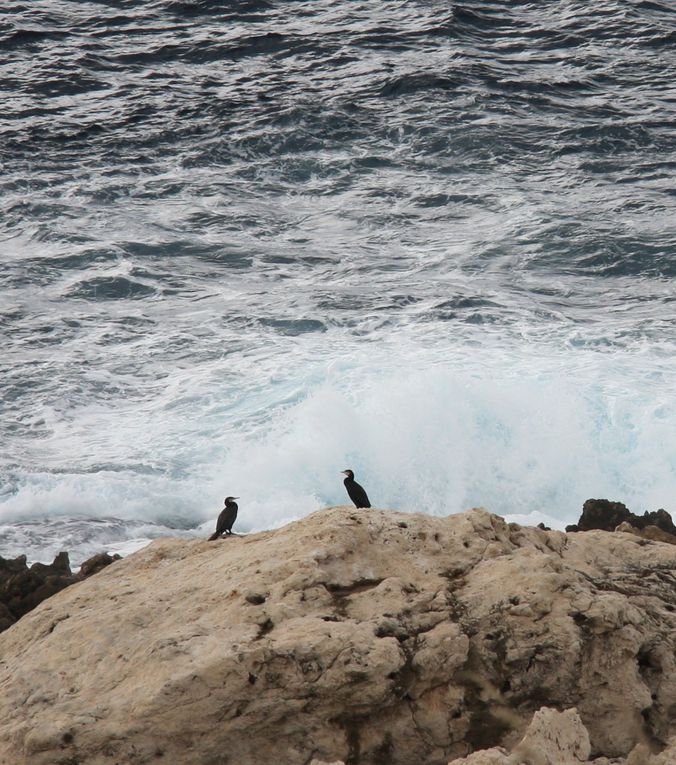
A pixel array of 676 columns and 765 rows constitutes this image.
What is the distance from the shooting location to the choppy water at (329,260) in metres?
12.8

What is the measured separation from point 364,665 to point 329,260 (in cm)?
1473

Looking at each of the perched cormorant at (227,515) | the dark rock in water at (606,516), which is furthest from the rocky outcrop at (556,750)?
the dark rock in water at (606,516)

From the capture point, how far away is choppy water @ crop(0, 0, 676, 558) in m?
12.8

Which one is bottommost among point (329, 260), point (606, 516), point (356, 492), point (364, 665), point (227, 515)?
point (329, 260)

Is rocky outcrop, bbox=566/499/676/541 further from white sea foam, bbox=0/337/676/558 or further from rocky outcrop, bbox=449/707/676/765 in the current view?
rocky outcrop, bbox=449/707/676/765

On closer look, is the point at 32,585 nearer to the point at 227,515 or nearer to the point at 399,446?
the point at 227,515

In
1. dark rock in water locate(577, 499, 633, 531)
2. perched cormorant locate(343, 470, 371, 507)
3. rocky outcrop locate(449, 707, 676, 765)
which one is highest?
rocky outcrop locate(449, 707, 676, 765)

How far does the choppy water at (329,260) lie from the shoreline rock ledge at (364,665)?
20.9ft

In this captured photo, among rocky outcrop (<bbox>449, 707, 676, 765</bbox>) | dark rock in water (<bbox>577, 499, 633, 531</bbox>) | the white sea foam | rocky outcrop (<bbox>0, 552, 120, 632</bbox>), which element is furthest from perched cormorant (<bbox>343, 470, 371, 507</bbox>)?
rocky outcrop (<bbox>449, 707, 676, 765</bbox>)

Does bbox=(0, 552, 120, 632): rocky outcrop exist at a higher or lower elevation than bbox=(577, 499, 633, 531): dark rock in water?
higher

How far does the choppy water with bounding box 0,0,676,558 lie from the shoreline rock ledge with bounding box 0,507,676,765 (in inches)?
251

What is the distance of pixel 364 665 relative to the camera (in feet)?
14.0

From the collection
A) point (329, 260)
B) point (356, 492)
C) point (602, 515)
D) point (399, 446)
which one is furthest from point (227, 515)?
point (329, 260)

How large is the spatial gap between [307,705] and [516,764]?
0.84 meters
